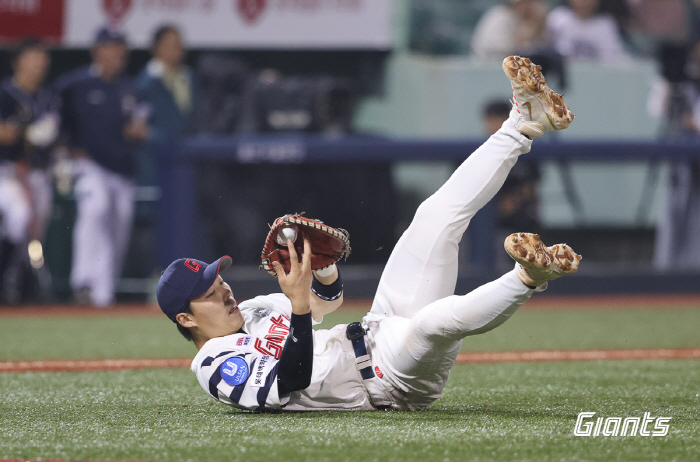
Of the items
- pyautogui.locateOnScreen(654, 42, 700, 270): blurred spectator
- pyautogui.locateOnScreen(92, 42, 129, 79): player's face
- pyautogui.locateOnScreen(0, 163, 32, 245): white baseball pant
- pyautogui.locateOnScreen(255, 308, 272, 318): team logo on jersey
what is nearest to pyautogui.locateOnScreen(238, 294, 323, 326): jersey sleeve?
pyautogui.locateOnScreen(255, 308, 272, 318): team logo on jersey

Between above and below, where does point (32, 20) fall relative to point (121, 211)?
above

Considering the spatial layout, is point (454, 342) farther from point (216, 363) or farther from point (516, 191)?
point (516, 191)

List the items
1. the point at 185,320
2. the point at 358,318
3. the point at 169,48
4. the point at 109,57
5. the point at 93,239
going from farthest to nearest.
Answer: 1. the point at 169,48
2. the point at 109,57
3. the point at 93,239
4. the point at 358,318
5. the point at 185,320

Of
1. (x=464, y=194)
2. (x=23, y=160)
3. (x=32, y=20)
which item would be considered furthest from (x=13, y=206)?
(x=464, y=194)

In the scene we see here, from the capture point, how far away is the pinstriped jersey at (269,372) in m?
2.81

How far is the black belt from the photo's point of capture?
2.91 meters

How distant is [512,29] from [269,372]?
6.66 meters

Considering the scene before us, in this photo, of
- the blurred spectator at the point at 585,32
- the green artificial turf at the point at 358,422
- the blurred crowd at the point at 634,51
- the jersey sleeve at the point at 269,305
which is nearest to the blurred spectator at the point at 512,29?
the blurred crowd at the point at 634,51

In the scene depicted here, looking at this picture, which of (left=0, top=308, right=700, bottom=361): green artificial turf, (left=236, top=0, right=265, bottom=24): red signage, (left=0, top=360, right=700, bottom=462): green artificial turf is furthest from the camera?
(left=236, top=0, right=265, bottom=24): red signage

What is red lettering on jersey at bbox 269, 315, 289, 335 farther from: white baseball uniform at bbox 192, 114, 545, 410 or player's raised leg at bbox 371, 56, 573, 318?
player's raised leg at bbox 371, 56, 573, 318

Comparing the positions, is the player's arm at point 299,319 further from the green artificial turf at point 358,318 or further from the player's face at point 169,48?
the player's face at point 169,48

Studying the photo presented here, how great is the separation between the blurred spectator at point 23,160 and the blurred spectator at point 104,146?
0.68 ft

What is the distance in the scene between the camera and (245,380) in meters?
2.81

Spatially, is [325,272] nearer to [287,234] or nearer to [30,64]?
[287,234]
